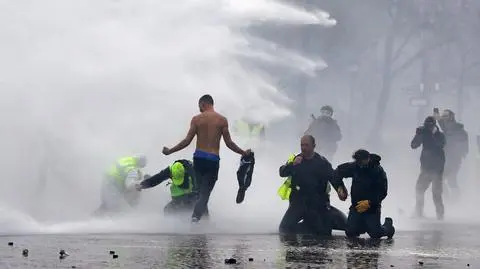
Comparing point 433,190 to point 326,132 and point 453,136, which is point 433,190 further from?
point 326,132

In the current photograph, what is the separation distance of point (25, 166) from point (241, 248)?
567 centimetres

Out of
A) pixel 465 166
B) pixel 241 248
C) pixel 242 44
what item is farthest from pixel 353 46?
pixel 241 248

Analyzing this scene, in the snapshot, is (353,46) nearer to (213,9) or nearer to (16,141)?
(213,9)

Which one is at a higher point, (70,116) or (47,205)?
(70,116)

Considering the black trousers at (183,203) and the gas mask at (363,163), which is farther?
the black trousers at (183,203)

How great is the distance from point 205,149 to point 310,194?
1.28 metres

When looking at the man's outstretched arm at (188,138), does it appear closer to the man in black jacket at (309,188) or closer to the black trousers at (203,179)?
the black trousers at (203,179)

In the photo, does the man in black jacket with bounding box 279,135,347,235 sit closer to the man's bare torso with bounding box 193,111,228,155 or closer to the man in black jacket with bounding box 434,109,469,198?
the man's bare torso with bounding box 193,111,228,155

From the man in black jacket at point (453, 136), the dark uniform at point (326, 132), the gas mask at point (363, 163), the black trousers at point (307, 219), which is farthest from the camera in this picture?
the dark uniform at point (326, 132)

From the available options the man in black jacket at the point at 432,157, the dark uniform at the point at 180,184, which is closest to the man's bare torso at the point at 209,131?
the dark uniform at the point at 180,184

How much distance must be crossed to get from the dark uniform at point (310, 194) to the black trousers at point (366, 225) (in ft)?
0.90

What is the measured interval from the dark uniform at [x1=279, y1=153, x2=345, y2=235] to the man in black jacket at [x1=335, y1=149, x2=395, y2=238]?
18 cm

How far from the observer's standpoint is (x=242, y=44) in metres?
21.8

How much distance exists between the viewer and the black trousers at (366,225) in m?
12.7
